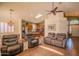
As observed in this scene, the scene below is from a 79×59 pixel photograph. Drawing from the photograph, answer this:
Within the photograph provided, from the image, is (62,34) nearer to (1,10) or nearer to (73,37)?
(73,37)

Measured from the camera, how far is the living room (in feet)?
8.79

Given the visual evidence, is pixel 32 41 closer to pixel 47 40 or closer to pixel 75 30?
pixel 47 40

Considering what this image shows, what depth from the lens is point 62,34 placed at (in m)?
2.71

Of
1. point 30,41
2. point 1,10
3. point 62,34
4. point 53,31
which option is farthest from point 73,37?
point 1,10

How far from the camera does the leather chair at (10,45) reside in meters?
2.68

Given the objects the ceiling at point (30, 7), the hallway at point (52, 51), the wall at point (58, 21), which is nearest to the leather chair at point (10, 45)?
the hallway at point (52, 51)

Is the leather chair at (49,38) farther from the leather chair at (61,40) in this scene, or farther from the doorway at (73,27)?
the doorway at (73,27)

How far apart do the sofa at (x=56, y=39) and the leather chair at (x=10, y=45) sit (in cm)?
54

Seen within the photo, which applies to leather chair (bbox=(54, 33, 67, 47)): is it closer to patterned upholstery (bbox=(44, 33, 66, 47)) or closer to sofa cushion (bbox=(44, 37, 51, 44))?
patterned upholstery (bbox=(44, 33, 66, 47))

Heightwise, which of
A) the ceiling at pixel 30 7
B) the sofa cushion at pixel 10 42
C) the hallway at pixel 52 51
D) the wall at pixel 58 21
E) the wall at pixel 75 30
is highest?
the ceiling at pixel 30 7

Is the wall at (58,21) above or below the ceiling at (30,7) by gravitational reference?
below

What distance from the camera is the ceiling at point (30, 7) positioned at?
268 centimetres

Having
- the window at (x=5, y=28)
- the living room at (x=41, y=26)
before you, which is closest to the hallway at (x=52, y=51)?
the living room at (x=41, y=26)

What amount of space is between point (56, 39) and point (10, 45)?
2.82ft
